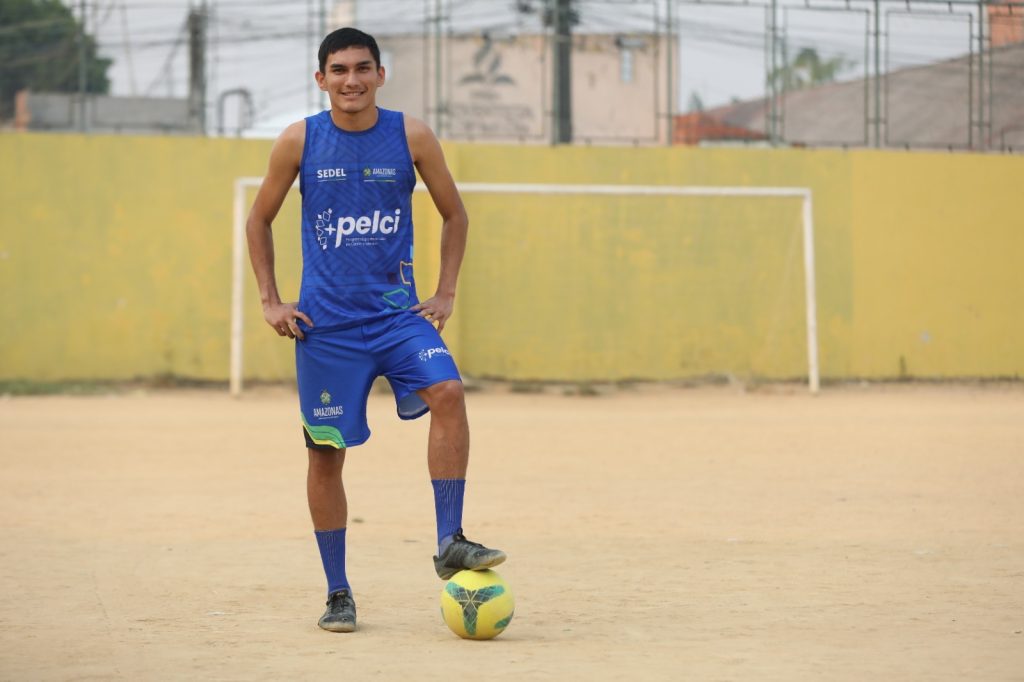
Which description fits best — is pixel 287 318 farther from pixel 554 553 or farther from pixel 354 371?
pixel 554 553

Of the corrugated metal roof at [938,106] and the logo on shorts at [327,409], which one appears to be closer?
the logo on shorts at [327,409]

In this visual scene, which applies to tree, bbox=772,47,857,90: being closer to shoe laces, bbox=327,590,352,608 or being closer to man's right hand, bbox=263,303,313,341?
man's right hand, bbox=263,303,313,341

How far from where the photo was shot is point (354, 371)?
546cm

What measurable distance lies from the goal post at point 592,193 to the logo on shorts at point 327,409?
12.2 m

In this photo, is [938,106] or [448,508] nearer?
[448,508]

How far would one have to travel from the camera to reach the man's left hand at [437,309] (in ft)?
18.3

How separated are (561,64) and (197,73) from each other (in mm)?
4833

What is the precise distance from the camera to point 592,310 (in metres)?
19.5

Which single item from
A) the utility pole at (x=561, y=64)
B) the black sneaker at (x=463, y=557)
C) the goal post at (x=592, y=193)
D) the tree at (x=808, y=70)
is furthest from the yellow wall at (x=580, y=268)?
the black sneaker at (x=463, y=557)

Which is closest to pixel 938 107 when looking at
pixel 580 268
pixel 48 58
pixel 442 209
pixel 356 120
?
pixel 580 268

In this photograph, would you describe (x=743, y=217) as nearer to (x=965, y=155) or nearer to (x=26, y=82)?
(x=965, y=155)

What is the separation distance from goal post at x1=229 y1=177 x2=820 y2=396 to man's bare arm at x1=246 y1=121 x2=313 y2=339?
1200cm

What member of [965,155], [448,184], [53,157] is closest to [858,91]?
[965,155]

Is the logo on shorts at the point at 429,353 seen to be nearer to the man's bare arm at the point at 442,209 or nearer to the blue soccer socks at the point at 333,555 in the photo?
the man's bare arm at the point at 442,209
